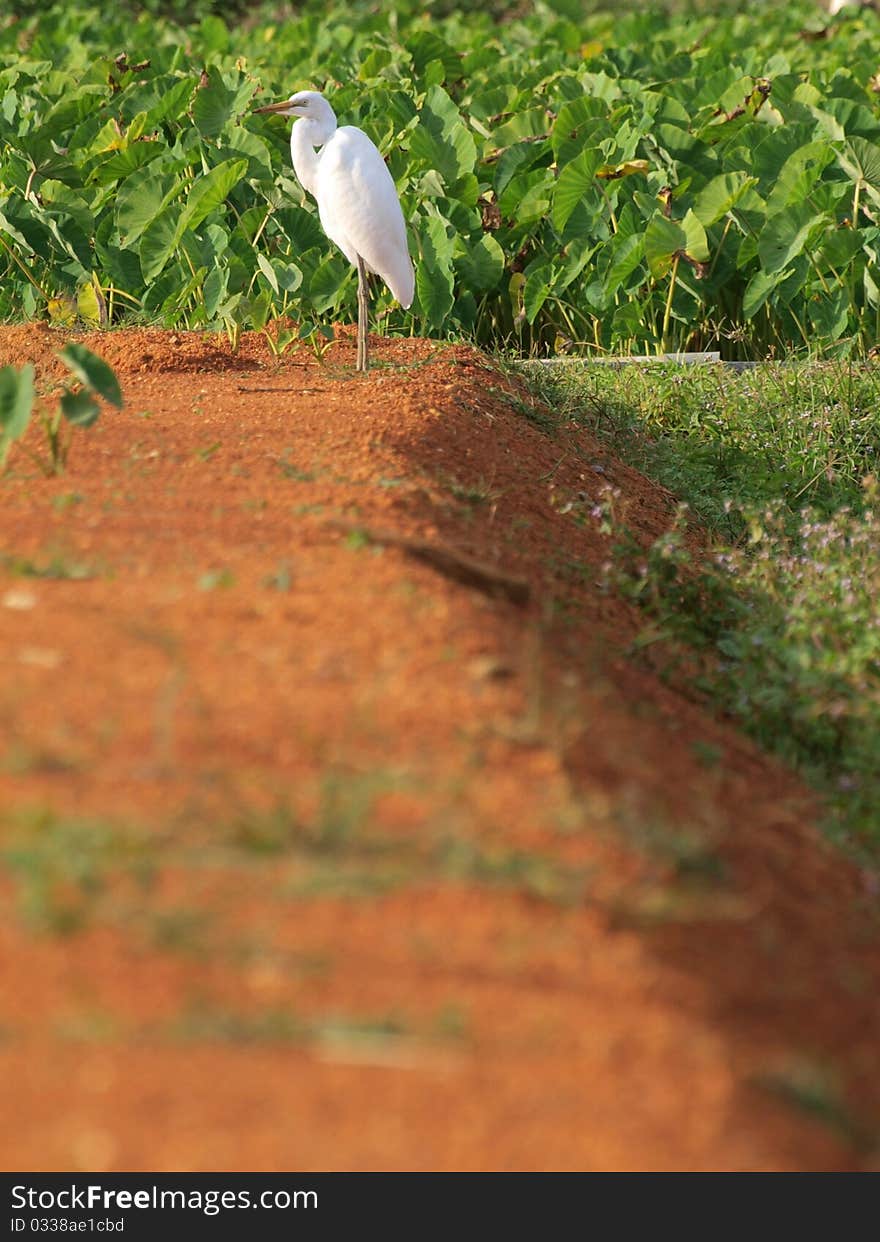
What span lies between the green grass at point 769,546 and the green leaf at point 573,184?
75cm

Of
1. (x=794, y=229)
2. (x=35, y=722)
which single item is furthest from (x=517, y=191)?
(x=35, y=722)

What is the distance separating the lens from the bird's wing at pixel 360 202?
4.73 metres

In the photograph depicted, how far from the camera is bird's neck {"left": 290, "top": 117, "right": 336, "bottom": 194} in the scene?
494 cm

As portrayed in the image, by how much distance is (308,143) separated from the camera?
496 cm

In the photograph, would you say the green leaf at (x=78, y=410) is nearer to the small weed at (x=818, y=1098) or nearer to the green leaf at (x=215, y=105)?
the small weed at (x=818, y=1098)

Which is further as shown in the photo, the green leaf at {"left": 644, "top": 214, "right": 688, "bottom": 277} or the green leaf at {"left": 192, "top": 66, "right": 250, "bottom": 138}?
the green leaf at {"left": 192, "top": 66, "right": 250, "bottom": 138}

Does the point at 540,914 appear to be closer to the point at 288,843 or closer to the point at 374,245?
the point at 288,843

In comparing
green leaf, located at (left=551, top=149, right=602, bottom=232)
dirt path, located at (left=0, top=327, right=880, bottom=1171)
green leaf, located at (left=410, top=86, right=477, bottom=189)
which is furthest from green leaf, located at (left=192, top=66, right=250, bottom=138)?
dirt path, located at (left=0, top=327, right=880, bottom=1171)

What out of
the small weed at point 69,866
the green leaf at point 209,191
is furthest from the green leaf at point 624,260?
the small weed at point 69,866

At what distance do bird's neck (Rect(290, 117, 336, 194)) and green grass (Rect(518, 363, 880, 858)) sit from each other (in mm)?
979

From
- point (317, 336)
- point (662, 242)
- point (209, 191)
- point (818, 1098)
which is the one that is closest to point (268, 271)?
point (317, 336)

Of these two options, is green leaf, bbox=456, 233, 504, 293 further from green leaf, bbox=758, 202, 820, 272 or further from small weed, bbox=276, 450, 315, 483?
small weed, bbox=276, 450, 315, 483

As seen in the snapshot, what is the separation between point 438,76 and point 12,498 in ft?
18.0

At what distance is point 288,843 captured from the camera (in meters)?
1.75
